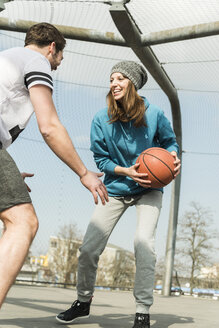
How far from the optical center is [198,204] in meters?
19.0

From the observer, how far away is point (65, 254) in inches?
1377

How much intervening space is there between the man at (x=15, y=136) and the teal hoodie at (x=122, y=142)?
5.20ft

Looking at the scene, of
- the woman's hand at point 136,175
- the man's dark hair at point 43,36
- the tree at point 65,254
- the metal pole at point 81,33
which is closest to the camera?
the man's dark hair at point 43,36

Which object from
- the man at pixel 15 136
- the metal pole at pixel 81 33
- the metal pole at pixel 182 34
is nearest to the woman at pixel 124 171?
the man at pixel 15 136

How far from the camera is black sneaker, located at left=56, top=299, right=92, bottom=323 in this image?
12.4 ft

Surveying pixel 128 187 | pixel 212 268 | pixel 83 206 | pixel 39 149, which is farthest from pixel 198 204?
pixel 128 187

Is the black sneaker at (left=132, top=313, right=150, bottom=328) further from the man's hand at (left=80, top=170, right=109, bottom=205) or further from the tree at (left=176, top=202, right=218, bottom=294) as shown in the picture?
the tree at (left=176, top=202, right=218, bottom=294)

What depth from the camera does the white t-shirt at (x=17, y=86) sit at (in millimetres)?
2367

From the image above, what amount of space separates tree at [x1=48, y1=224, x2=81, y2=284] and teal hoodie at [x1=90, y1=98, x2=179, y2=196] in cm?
2365

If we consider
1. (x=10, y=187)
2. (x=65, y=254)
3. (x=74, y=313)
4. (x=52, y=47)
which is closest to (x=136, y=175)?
(x=74, y=313)

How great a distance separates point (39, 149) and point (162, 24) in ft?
18.3

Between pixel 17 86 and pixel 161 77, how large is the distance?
601cm

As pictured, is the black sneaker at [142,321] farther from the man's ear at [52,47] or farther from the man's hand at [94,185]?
the man's ear at [52,47]

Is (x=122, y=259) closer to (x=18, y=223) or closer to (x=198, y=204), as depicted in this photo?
(x=198, y=204)
